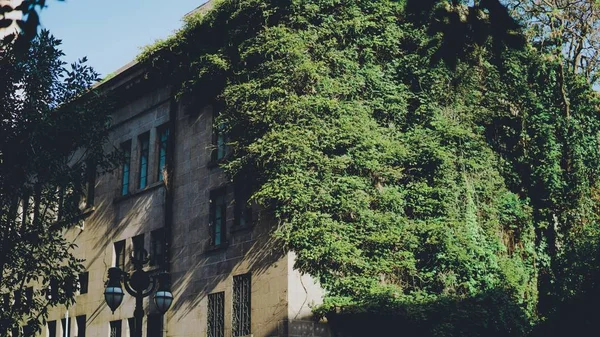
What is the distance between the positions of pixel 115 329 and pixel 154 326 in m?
2.40

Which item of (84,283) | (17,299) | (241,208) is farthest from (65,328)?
(241,208)

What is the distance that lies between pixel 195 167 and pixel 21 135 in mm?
5486

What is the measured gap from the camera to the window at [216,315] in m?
21.1

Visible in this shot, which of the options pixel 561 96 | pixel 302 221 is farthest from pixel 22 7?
pixel 561 96

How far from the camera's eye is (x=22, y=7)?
7.89m

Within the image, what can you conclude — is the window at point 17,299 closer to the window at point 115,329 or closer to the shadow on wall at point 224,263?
the shadow on wall at point 224,263

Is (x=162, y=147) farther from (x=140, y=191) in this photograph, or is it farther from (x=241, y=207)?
(x=241, y=207)

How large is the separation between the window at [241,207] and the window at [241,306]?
1.52 meters

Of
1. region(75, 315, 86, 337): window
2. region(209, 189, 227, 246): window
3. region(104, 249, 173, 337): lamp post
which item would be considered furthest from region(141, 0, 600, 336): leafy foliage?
region(75, 315, 86, 337): window

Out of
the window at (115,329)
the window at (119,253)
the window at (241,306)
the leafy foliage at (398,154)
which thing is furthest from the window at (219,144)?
the window at (115,329)

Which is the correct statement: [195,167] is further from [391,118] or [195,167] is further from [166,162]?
[391,118]

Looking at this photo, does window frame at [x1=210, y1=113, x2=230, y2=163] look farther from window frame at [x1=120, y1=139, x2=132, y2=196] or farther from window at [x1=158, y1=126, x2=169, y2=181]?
window frame at [x1=120, y1=139, x2=132, y2=196]

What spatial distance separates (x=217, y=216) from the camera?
2248 cm

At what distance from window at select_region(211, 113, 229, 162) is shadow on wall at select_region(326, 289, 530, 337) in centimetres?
590
